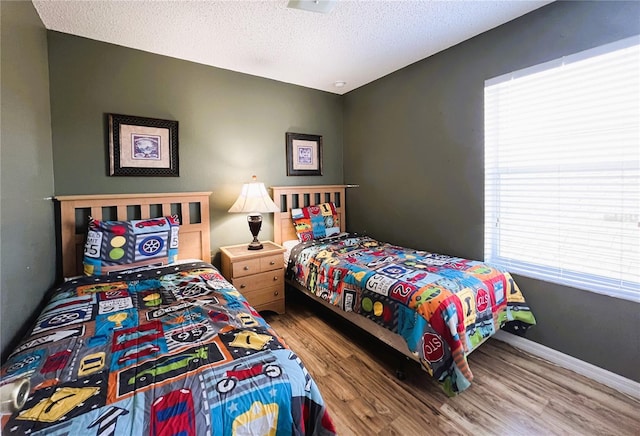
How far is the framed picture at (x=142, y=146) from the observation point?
232cm

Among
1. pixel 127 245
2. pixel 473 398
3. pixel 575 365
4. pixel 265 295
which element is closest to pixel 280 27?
pixel 127 245

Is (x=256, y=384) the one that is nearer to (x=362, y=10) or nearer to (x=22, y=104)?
(x=22, y=104)

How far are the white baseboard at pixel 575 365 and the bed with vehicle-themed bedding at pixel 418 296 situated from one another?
11 cm

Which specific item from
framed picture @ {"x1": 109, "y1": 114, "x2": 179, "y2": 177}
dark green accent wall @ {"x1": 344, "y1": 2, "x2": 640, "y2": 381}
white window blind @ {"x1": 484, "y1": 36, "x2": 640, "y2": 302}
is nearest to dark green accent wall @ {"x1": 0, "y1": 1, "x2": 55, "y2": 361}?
framed picture @ {"x1": 109, "y1": 114, "x2": 179, "y2": 177}

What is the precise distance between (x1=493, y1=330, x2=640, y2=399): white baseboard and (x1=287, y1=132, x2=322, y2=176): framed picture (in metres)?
2.47

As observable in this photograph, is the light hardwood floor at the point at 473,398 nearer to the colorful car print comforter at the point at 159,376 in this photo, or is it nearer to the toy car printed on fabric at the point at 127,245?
the colorful car print comforter at the point at 159,376

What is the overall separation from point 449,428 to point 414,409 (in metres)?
0.18

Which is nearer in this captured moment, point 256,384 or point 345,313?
point 256,384

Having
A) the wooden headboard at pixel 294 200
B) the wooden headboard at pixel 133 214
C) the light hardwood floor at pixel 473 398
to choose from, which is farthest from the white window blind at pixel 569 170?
the wooden headboard at pixel 133 214

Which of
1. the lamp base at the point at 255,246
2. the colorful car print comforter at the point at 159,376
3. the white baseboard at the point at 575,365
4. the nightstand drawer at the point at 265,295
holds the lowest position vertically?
the white baseboard at the point at 575,365

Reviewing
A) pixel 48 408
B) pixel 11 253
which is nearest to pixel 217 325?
pixel 48 408

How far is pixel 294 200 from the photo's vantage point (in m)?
3.32

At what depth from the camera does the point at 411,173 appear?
2900 millimetres

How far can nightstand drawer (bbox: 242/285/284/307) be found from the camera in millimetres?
2537
